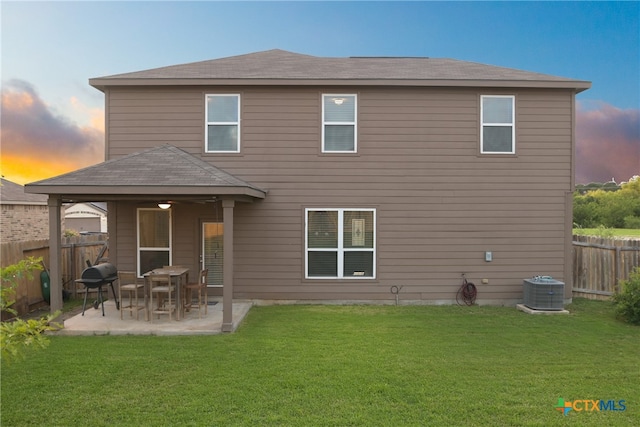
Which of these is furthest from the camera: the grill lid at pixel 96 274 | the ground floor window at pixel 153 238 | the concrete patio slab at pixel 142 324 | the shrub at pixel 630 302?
the ground floor window at pixel 153 238

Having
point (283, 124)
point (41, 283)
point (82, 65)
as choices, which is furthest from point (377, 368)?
point (82, 65)

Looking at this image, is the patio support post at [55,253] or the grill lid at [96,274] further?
the grill lid at [96,274]

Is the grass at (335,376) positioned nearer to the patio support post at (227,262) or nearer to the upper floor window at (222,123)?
the patio support post at (227,262)

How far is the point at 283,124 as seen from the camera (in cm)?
866

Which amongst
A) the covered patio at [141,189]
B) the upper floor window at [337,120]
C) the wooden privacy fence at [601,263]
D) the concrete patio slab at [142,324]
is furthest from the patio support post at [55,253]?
the wooden privacy fence at [601,263]

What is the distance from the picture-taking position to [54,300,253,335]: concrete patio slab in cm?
641

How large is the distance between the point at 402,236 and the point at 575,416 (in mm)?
5220

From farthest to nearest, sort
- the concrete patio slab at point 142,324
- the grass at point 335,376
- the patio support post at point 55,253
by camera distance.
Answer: the patio support post at point 55,253 → the concrete patio slab at point 142,324 → the grass at point 335,376

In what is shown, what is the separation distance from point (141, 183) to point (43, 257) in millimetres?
4658

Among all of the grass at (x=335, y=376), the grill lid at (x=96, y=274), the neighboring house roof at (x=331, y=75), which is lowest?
the grass at (x=335, y=376)

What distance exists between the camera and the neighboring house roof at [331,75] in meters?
8.42

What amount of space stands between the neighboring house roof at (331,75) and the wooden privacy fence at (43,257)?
3.83 m

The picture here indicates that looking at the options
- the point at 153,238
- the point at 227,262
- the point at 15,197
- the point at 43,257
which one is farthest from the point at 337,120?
the point at 15,197

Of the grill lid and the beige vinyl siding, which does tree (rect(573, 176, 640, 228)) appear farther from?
the grill lid
